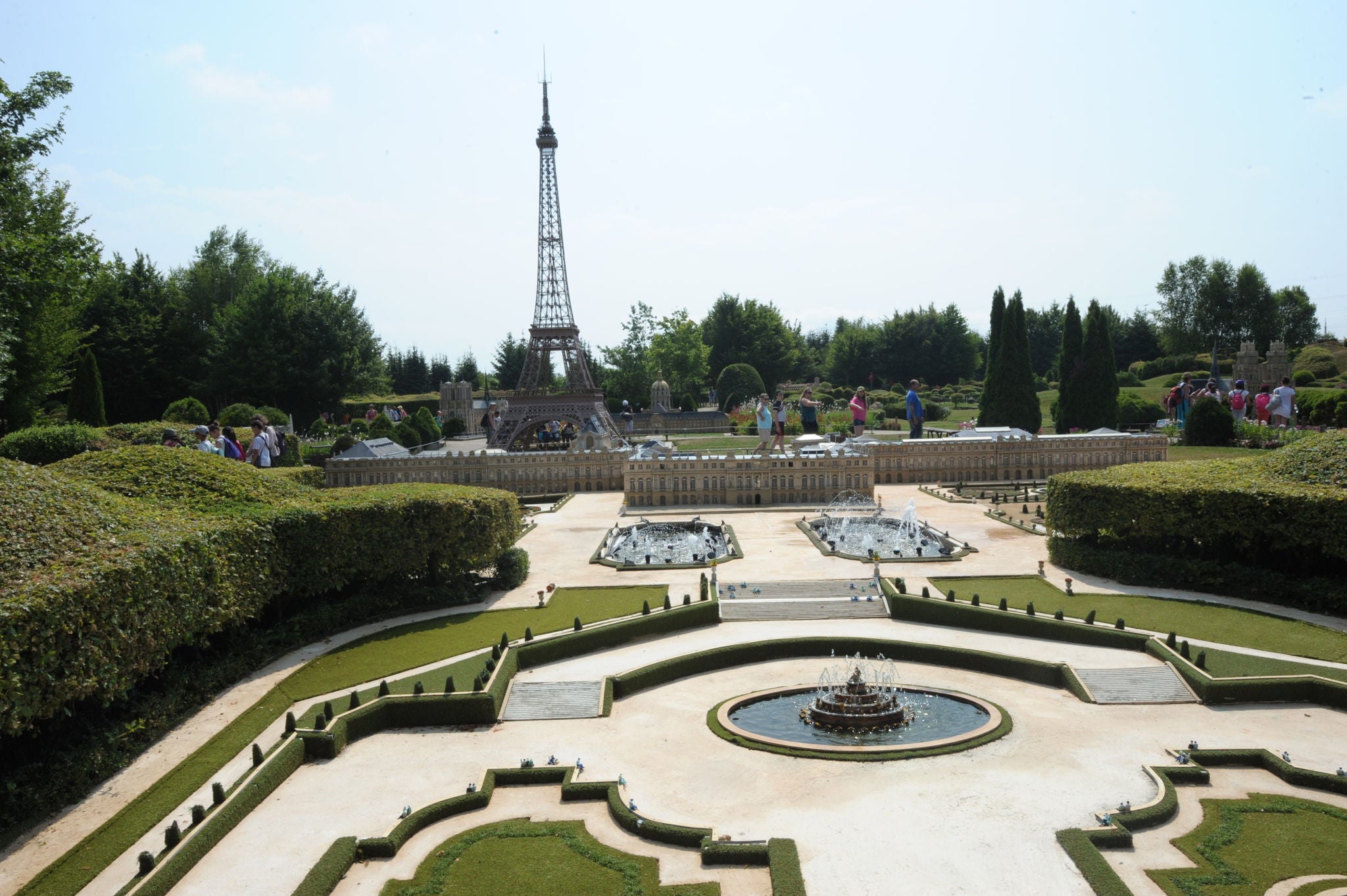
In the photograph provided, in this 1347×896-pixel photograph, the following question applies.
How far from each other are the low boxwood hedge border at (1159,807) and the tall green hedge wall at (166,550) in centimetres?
1398

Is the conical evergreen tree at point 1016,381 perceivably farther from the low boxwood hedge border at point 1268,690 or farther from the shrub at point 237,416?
the shrub at point 237,416

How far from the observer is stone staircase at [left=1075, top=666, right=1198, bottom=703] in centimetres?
1678

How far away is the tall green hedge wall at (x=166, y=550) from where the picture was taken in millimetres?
13336

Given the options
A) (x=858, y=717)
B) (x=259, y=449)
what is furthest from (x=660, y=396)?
(x=858, y=717)

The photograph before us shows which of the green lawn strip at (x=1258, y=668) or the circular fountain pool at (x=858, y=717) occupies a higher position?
the green lawn strip at (x=1258, y=668)

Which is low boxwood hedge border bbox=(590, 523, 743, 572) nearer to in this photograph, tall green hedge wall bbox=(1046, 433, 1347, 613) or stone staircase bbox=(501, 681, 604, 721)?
stone staircase bbox=(501, 681, 604, 721)

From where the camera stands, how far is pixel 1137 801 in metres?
12.8

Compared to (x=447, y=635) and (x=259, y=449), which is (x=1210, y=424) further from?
(x=259, y=449)

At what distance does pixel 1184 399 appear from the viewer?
50.5m

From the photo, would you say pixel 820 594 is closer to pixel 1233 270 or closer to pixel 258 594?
pixel 258 594

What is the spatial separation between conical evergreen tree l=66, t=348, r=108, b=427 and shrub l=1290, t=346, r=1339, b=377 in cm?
8210

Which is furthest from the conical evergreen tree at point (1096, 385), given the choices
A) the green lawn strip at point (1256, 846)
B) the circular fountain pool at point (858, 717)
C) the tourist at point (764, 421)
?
the green lawn strip at point (1256, 846)

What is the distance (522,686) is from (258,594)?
6377 mm

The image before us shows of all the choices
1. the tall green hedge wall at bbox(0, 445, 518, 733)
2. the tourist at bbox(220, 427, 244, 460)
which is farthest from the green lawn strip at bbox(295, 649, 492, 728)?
the tourist at bbox(220, 427, 244, 460)
